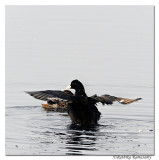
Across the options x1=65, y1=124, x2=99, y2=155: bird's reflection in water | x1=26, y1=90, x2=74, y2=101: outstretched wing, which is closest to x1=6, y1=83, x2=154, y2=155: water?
x1=65, y1=124, x2=99, y2=155: bird's reflection in water

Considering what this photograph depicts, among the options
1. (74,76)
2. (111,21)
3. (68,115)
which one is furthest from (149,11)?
(74,76)

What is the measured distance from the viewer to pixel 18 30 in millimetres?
15648

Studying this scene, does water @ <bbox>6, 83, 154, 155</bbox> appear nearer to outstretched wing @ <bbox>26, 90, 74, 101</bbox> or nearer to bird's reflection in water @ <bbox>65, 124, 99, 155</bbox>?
bird's reflection in water @ <bbox>65, 124, 99, 155</bbox>

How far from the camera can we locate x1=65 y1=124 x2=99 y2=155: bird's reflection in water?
11.5m

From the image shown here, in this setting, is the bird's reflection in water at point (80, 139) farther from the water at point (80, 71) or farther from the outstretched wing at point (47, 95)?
the outstretched wing at point (47, 95)

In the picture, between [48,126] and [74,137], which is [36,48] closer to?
[48,126]

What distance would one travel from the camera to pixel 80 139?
12234 millimetres

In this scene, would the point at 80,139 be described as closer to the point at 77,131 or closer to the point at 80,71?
the point at 77,131

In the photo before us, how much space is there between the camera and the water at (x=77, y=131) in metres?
11.6

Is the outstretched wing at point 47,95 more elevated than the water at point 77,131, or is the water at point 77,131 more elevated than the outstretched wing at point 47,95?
the outstretched wing at point 47,95

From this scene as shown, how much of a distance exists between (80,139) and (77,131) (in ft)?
2.72

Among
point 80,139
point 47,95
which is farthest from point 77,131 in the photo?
point 47,95

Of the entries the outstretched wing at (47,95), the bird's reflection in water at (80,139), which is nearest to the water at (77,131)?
the bird's reflection in water at (80,139)

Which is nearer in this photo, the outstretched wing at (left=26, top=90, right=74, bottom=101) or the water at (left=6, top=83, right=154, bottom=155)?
the water at (left=6, top=83, right=154, bottom=155)
